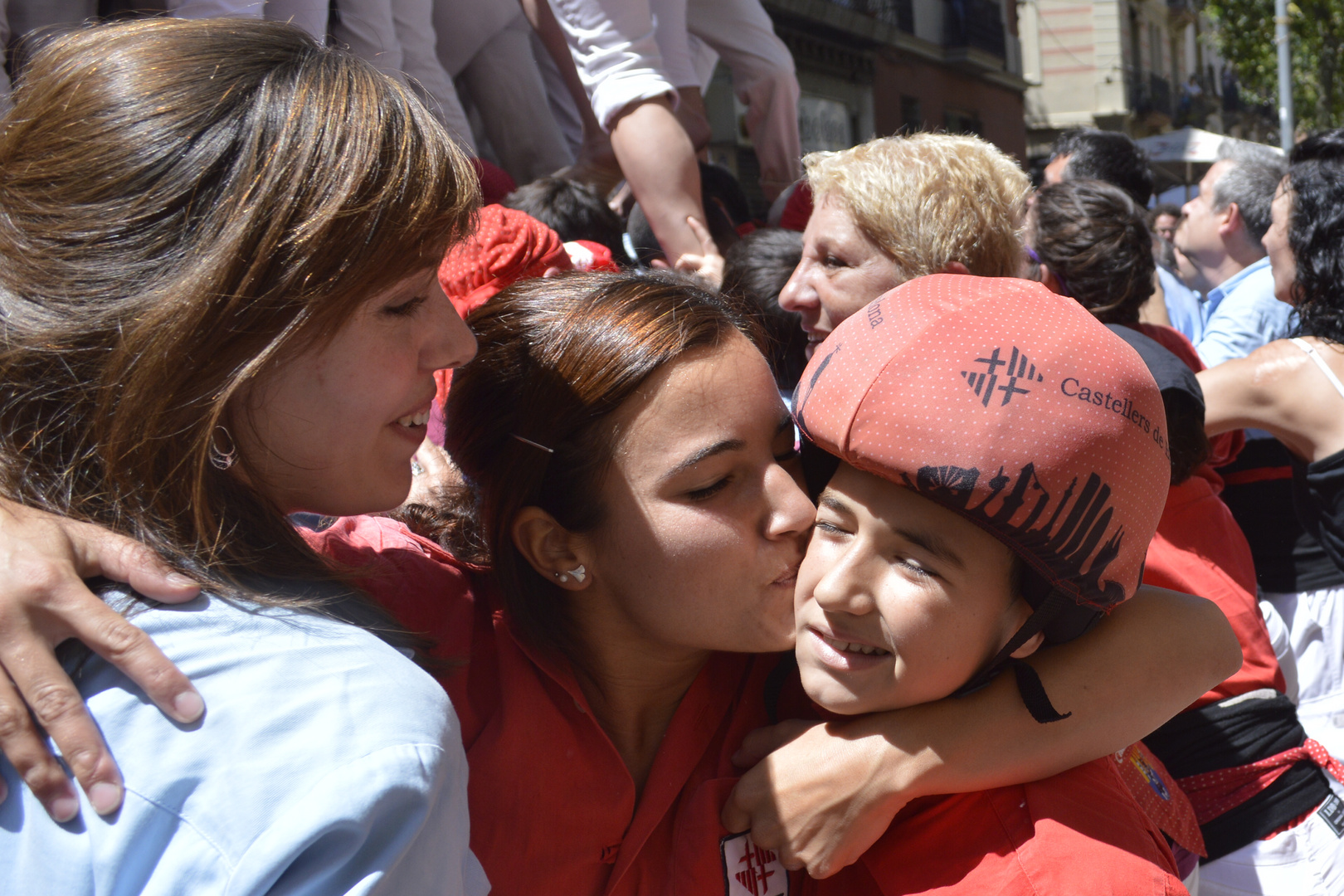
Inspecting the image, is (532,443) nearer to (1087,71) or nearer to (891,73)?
(891,73)

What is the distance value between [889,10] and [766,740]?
23245 millimetres

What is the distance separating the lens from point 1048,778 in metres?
Result: 1.52

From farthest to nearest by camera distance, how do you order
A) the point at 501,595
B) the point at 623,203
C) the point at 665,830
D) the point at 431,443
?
the point at 623,203 → the point at 431,443 → the point at 501,595 → the point at 665,830

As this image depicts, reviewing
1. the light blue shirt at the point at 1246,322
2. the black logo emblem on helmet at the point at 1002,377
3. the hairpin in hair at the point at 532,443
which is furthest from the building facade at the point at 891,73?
the black logo emblem on helmet at the point at 1002,377

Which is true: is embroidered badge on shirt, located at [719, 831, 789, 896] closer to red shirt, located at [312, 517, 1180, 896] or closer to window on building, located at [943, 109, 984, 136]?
red shirt, located at [312, 517, 1180, 896]

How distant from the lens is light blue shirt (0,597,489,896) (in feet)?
3.14

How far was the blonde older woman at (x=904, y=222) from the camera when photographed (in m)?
2.49

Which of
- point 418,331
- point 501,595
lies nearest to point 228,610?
point 418,331

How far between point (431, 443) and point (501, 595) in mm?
791

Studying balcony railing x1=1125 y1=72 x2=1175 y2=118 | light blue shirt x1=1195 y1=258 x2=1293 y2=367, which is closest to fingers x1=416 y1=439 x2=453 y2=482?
light blue shirt x1=1195 y1=258 x2=1293 y2=367

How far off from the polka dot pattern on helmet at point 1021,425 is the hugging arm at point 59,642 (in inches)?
33.3

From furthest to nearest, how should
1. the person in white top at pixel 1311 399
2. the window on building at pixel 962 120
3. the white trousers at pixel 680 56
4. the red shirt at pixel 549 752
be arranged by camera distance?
the window on building at pixel 962 120 < the white trousers at pixel 680 56 < the person in white top at pixel 1311 399 < the red shirt at pixel 549 752

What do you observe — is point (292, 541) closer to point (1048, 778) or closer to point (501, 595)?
point (501, 595)

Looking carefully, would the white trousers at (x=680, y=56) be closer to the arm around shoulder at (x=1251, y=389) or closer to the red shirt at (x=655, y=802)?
the arm around shoulder at (x=1251, y=389)
